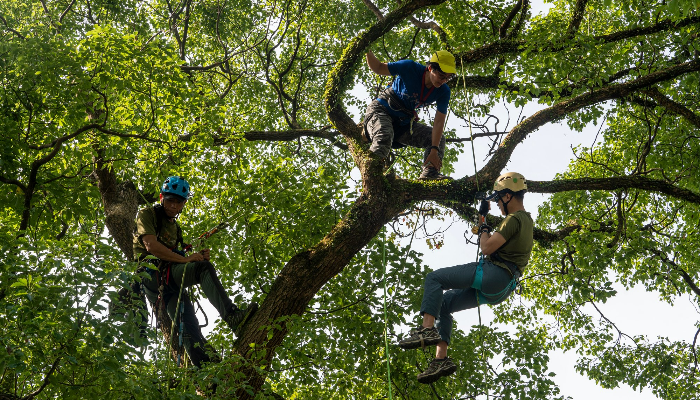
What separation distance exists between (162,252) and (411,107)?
10.1 ft

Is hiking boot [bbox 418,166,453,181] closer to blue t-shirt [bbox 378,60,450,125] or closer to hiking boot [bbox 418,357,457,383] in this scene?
blue t-shirt [bbox 378,60,450,125]

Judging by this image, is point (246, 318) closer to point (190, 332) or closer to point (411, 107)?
point (190, 332)

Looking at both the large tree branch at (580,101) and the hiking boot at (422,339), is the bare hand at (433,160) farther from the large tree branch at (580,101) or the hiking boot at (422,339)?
the hiking boot at (422,339)

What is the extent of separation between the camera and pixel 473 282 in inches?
184

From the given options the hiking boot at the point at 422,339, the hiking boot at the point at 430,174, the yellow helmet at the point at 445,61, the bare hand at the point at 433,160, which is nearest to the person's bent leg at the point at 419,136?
the bare hand at the point at 433,160

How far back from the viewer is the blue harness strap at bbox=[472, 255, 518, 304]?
4.66 m

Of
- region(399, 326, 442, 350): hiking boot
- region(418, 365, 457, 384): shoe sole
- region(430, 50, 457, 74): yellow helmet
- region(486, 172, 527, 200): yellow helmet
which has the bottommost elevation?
region(418, 365, 457, 384): shoe sole

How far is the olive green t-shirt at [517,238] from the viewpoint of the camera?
467 cm

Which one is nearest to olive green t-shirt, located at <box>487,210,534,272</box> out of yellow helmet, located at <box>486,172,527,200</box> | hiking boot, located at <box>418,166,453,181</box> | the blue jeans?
the blue jeans

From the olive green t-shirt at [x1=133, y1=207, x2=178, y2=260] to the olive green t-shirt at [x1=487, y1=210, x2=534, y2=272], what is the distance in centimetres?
280

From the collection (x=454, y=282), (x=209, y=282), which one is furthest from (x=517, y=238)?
(x=209, y=282)

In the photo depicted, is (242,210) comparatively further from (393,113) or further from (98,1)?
(98,1)

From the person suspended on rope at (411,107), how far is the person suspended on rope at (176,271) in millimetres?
2176

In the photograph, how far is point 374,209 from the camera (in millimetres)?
5574
